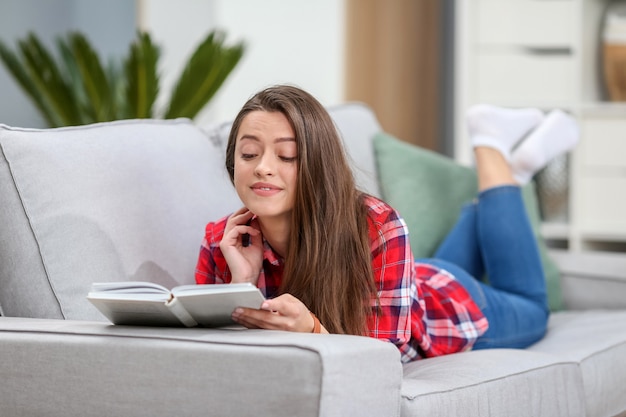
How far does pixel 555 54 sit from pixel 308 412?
3.01m

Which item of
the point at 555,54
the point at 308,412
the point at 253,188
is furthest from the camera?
the point at 555,54

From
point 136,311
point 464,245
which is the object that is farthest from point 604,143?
point 136,311

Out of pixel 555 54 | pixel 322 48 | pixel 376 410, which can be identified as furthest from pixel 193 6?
pixel 376 410

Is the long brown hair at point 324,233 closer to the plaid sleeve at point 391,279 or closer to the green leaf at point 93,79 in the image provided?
the plaid sleeve at point 391,279

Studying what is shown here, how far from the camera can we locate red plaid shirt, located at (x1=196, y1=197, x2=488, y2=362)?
1.58m

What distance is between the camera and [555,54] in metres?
3.90

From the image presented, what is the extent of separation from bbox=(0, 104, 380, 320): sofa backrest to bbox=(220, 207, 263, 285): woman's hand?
177 mm

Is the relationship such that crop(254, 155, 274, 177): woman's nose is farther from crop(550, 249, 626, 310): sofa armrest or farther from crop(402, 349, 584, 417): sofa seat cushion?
crop(550, 249, 626, 310): sofa armrest

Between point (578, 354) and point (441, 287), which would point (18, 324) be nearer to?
point (441, 287)

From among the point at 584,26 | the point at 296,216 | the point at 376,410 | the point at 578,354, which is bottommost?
the point at 578,354

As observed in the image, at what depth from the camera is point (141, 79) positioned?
10.2 feet

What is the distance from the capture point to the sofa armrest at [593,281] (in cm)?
257

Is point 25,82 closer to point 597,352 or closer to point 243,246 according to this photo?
point 243,246

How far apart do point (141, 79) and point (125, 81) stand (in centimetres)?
14
